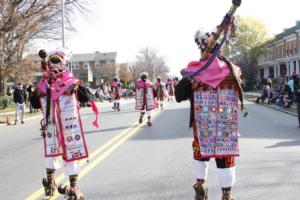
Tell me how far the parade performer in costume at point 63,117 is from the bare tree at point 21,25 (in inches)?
1015

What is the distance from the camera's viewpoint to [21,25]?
108ft

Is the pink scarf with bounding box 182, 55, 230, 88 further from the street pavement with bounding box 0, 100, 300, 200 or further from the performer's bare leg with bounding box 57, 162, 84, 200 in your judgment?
the performer's bare leg with bounding box 57, 162, 84, 200

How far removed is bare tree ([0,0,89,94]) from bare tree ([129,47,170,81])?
63.1 m

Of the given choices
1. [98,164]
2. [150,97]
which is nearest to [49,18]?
[150,97]

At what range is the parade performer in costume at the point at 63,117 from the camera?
546 centimetres

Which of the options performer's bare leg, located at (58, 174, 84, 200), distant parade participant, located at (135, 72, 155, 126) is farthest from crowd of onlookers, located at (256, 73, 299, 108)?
performer's bare leg, located at (58, 174, 84, 200)

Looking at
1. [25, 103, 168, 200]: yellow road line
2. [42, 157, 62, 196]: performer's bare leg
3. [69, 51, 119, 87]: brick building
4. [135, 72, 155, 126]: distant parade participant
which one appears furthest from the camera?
[69, 51, 119, 87]: brick building

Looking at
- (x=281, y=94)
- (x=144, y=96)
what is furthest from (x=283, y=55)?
(x=144, y=96)

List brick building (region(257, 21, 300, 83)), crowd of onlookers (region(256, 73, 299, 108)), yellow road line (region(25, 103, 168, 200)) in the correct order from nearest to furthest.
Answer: yellow road line (region(25, 103, 168, 200)), crowd of onlookers (region(256, 73, 299, 108)), brick building (region(257, 21, 300, 83))

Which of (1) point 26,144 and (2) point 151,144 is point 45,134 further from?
(1) point 26,144

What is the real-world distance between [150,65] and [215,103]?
10957 centimetres

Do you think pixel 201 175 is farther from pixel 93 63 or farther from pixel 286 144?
pixel 93 63

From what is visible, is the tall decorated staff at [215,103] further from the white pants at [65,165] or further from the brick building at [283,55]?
the brick building at [283,55]

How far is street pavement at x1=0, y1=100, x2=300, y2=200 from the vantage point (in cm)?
608
